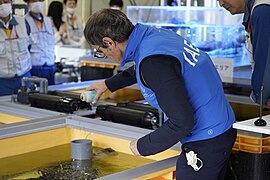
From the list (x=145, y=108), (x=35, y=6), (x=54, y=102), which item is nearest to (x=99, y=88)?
(x=145, y=108)

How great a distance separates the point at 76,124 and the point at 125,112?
0.86ft

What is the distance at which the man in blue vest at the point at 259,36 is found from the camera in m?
2.14

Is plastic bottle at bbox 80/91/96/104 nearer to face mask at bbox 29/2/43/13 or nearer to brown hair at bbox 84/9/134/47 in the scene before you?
brown hair at bbox 84/9/134/47

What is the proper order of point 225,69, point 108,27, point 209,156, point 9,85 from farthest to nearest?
point 9,85
point 225,69
point 209,156
point 108,27

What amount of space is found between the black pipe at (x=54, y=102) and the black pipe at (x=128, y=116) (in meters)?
0.16

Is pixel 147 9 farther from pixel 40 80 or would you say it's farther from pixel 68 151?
pixel 68 151

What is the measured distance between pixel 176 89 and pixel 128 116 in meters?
0.94

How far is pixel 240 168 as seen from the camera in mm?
2184

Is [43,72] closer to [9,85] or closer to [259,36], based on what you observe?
[9,85]

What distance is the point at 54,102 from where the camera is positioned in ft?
9.31

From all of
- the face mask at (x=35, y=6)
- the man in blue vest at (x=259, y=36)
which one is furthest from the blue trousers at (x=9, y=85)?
the man in blue vest at (x=259, y=36)

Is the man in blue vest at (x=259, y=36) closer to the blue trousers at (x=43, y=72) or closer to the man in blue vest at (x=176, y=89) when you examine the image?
the man in blue vest at (x=176, y=89)

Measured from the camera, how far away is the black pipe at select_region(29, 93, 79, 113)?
9.16 feet

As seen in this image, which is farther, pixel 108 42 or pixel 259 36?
pixel 259 36
